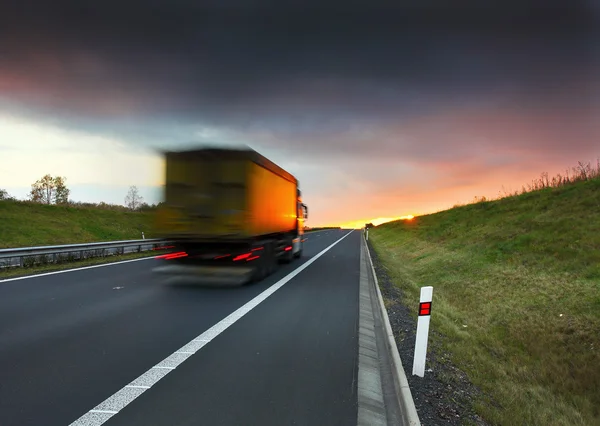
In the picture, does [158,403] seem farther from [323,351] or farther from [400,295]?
[400,295]

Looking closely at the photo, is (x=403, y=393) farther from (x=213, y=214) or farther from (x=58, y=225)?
(x=58, y=225)

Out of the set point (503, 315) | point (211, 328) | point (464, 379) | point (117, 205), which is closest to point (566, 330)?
point (503, 315)

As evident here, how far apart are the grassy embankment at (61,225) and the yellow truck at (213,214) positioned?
23.8ft

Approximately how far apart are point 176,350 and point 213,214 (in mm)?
5372

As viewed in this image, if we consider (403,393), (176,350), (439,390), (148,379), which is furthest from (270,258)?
(403,393)

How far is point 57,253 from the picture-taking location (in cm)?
1488

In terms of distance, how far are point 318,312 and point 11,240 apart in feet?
85.8

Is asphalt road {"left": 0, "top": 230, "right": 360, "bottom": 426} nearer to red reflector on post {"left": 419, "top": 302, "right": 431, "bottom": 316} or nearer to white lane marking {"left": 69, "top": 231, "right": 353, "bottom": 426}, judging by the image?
white lane marking {"left": 69, "top": 231, "right": 353, "bottom": 426}

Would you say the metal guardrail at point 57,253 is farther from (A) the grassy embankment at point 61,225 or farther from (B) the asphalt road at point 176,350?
(B) the asphalt road at point 176,350

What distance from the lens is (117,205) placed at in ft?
155

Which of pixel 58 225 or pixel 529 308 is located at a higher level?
pixel 58 225

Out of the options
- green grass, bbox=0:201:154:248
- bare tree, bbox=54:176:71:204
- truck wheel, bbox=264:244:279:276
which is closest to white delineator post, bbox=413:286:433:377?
truck wheel, bbox=264:244:279:276

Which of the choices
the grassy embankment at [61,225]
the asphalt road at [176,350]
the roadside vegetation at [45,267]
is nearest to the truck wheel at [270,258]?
the asphalt road at [176,350]

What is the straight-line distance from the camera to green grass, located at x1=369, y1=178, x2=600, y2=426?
5.40 meters
